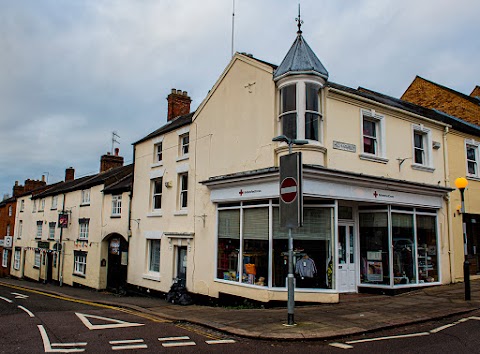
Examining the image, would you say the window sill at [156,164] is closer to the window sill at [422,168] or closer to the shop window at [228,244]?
the shop window at [228,244]

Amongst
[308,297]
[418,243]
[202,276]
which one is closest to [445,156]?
[418,243]

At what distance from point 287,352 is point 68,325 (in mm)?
5636

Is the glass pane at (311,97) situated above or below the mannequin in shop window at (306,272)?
above

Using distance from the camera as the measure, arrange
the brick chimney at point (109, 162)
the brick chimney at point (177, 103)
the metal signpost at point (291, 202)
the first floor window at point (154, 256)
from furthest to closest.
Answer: the brick chimney at point (109, 162) → the brick chimney at point (177, 103) → the first floor window at point (154, 256) → the metal signpost at point (291, 202)

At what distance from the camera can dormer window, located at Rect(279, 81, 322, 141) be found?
12.2m

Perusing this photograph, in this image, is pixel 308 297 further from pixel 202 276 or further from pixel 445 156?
pixel 445 156

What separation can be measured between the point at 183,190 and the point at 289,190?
29.5 ft

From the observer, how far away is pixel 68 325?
9.77m

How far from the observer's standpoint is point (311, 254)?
12.3 meters

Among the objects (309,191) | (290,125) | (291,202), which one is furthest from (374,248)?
(291,202)

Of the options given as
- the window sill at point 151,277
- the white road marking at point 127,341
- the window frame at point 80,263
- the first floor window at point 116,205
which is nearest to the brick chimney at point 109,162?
the window frame at point 80,263

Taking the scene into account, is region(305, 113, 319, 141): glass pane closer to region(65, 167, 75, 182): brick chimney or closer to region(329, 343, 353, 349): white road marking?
region(329, 343, 353, 349): white road marking

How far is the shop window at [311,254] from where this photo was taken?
1209 cm

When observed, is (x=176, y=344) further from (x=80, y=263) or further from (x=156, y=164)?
(x=80, y=263)
